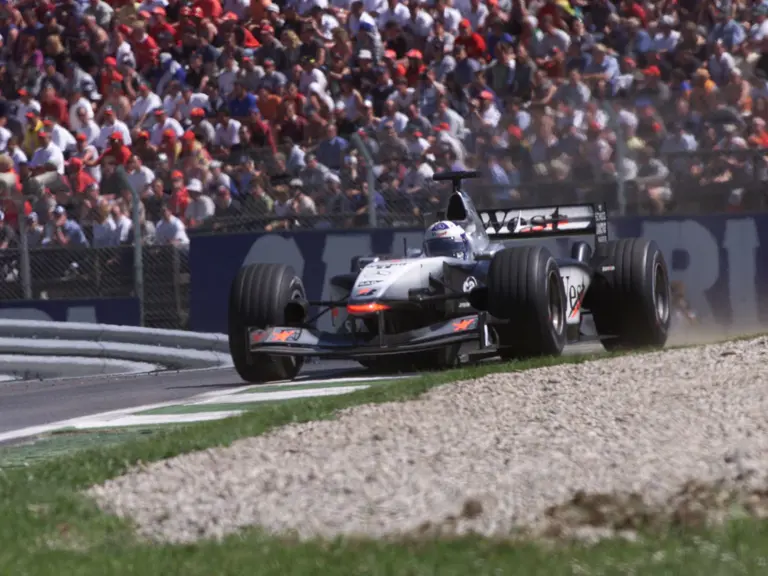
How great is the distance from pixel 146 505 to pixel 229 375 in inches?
320

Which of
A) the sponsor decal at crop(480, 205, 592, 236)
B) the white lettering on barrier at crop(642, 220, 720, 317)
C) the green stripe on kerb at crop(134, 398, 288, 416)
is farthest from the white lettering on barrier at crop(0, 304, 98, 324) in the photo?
the green stripe on kerb at crop(134, 398, 288, 416)

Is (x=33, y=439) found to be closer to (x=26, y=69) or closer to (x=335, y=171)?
(x=335, y=171)

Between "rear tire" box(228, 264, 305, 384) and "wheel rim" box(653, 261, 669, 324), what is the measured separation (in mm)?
3024

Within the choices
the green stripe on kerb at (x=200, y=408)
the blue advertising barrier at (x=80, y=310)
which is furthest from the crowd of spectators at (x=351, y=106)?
the green stripe on kerb at (x=200, y=408)

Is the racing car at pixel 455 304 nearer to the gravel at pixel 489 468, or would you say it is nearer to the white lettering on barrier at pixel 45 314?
the gravel at pixel 489 468

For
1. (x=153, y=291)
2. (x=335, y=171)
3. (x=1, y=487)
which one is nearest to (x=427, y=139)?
(x=335, y=171)

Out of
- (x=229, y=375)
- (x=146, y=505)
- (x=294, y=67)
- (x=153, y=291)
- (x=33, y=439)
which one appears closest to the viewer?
(x=146, y=505)

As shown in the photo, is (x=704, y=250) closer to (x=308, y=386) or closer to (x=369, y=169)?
(x=369, y=169)

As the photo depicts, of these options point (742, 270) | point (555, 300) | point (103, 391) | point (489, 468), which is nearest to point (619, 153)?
point (742, 270)

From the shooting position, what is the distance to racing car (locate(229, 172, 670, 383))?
36.7 ft

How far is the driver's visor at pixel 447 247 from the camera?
12469 millimetres

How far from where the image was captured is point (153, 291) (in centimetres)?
1677

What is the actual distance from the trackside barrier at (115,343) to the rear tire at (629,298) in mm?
4426

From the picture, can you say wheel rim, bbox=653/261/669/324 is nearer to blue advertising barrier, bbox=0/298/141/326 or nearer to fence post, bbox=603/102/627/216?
fence post, bbox=603/102/627/216
